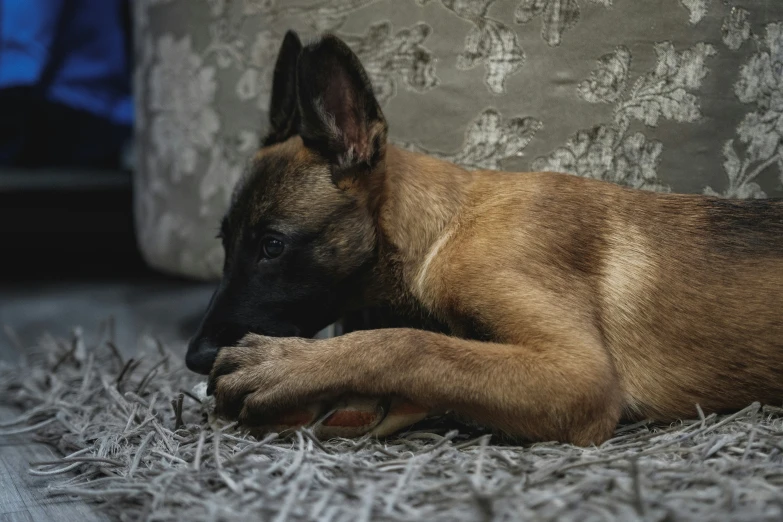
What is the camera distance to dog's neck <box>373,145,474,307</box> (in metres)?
1.96

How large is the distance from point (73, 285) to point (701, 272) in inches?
154

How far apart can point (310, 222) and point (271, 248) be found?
126 mm

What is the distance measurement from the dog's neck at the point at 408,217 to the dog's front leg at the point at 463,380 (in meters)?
0.30

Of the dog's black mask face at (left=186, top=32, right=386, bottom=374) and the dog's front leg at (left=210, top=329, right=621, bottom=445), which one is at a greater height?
the dog's black mask face at (left=186, top=32, right=386, bottom=374)

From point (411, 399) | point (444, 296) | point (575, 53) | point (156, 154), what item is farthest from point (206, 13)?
point (411, 399)

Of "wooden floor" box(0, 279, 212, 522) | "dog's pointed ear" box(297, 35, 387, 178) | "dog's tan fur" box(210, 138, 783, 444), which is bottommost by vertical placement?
"wooden floor" box(0, 279, 212, 522)

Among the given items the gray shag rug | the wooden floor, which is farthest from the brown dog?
the wooden floor

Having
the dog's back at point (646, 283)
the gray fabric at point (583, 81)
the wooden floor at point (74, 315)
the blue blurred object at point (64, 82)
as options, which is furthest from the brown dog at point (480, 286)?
the blue blurred object at point (64, 82)

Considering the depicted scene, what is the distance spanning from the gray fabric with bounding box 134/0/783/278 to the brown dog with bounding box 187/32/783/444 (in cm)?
26

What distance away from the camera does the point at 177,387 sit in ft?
7.40

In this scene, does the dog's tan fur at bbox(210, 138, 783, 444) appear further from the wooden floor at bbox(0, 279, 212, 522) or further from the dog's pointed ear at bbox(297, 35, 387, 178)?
the wooden floor at bbox(0, 279, 212, 522)

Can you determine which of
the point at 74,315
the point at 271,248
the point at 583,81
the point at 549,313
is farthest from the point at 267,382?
the point at 74,315

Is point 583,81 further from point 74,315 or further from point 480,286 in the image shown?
point 74,315

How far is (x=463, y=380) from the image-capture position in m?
1.61
